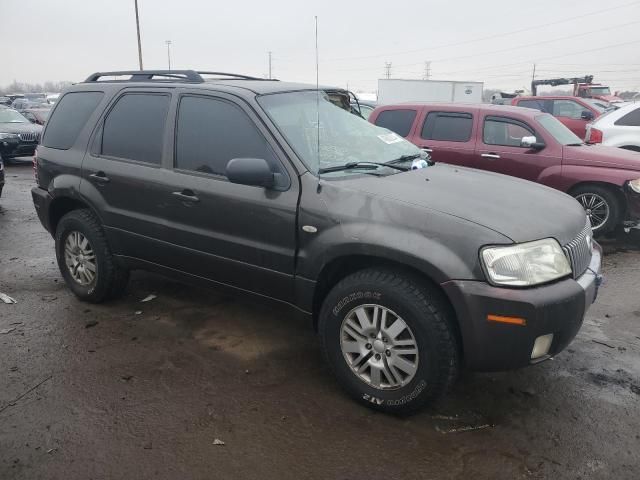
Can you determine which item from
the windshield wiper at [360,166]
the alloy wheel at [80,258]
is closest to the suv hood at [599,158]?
the windshield wiper at [360,166]

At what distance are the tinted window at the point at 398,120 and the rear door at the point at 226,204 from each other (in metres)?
4.48

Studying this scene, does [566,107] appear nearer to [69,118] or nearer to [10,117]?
[69,118]

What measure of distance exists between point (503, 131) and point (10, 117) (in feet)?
43.0

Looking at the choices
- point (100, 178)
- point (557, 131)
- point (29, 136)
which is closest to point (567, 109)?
point (557, 131)

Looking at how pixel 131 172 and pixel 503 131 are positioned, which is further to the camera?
pixel 503 131

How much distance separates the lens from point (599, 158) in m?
6.72

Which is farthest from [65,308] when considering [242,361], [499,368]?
[499,368]

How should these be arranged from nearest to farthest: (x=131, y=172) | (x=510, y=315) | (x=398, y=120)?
1. (x=510, y=315)
2. (x=131, y=172)
3. (x=398, y=120)

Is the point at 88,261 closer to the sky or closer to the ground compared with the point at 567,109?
closer to the ground

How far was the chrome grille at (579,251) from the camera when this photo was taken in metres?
2.88

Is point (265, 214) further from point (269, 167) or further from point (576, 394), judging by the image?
point (576, 394)

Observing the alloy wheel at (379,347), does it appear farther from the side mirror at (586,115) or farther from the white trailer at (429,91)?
the white trailer at (429,91)

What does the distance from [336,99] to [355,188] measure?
1373 millimetres

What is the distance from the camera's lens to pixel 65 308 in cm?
449
